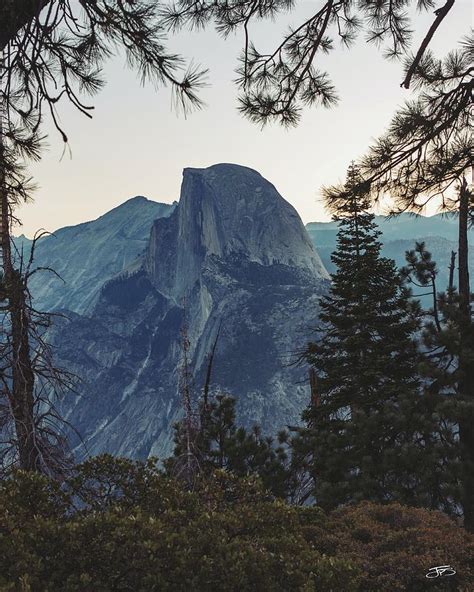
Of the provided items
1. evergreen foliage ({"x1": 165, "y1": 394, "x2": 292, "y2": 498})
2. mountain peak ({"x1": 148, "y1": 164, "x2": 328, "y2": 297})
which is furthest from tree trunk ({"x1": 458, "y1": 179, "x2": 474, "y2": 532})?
mountain peak ({"x1": 148, "y1": 164, "x2": 328, "y2": 297})

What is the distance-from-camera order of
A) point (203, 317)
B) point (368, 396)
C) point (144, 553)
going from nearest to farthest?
point (144, 553), point (368, 396), point (203, 317)

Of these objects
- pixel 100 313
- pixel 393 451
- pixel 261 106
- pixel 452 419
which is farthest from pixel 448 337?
pixel 100 313

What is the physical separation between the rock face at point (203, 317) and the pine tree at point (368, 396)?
93758 mm

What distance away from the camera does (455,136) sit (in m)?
7.70

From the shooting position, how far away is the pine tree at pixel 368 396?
1085 centimetres

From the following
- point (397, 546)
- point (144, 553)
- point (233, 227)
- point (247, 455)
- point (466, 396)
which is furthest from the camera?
point (233, 227)

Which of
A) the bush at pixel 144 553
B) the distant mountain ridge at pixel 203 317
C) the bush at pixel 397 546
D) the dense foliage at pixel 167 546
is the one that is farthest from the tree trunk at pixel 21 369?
the distant mountain ridge at pixel 203 317

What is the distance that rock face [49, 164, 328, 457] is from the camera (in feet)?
408

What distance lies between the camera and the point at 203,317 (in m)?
141

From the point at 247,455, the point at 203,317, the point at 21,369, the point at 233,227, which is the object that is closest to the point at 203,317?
the point at 203,317

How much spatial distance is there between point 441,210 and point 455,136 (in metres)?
1.55

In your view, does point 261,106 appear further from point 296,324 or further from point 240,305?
point 240,305

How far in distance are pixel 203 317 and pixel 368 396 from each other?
127053 millimetres

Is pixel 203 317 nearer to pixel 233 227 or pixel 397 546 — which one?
pixel 233 227
